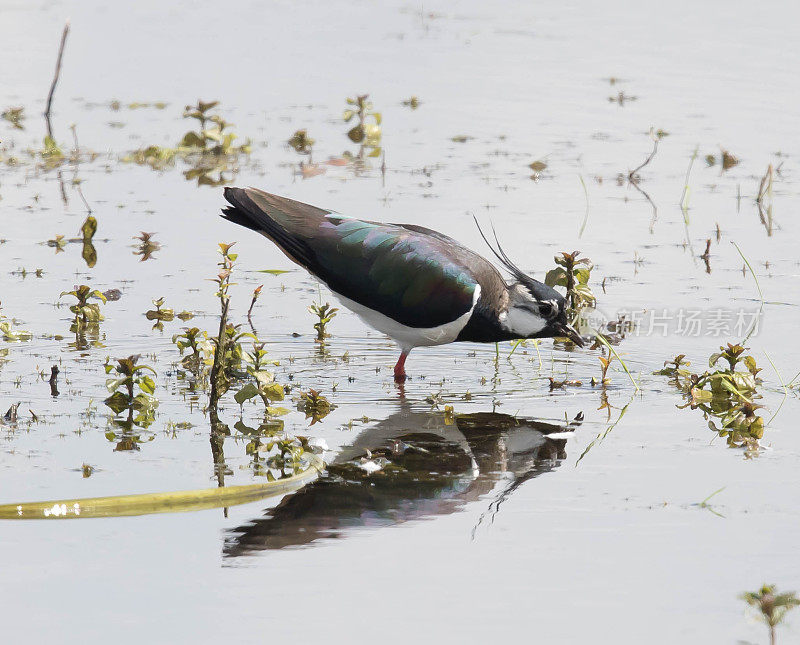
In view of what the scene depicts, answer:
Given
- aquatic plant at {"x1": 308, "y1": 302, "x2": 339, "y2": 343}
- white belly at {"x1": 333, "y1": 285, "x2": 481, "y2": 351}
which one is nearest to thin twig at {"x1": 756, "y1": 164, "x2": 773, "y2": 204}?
white belly at {"x1": 333, "y1": 285, "x2": 481, "y2": 351}

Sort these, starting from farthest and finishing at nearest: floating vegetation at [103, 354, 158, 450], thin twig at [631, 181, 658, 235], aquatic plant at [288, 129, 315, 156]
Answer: aquatic plant at [288, 129, 315, 156], thin twig at [631, 181, 658, 235], floating vegetation at [103, 354, 158, 450]

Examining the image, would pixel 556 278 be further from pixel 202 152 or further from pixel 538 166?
pixel 202 152

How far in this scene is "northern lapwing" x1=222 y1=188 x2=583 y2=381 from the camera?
7.47 metres

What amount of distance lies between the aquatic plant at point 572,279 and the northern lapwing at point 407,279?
316mm

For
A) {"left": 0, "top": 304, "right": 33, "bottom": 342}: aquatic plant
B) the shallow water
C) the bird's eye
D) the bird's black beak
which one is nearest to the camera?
the shallow water

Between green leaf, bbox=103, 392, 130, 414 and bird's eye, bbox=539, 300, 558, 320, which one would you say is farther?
bird's eye, bbox=539, 300, 558, 320

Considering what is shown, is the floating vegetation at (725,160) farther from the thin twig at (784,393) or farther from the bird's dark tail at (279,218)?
the bird's dark tail at (279,218)

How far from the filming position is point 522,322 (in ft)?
25.1

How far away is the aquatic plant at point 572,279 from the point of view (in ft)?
26.2

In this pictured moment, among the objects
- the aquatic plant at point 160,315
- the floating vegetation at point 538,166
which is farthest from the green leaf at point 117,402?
the floating vegetation at point 538,166

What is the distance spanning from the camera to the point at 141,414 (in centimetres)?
650

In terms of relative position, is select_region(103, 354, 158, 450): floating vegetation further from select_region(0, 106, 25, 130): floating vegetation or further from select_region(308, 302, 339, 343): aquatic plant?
select_region(0, 106, 25, 130): floating vegetation

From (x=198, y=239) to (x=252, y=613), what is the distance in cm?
551

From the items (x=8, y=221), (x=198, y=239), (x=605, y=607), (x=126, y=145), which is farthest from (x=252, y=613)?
(x=126, y=145)
